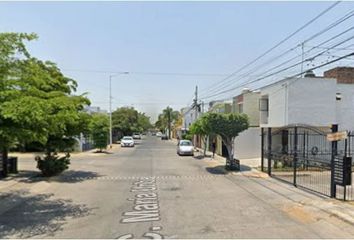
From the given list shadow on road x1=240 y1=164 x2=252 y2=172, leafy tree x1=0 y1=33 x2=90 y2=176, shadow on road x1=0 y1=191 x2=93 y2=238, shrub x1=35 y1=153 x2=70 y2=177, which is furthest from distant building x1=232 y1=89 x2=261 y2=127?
leafy tree x1=0 y1=33 x2=90 y2=176

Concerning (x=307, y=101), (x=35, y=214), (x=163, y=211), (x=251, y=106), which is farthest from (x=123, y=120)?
(x=163, y=211)

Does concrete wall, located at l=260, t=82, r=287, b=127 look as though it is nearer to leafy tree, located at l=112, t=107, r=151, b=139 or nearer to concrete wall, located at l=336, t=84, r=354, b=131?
concrete wall, located at l=336, t=84, r=354, b=131

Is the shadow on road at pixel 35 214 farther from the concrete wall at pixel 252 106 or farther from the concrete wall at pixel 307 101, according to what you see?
the concrete wall at pixel 252 106

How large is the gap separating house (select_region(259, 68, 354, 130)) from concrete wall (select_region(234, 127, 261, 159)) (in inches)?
140

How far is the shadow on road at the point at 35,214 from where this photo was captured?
990 centimetres

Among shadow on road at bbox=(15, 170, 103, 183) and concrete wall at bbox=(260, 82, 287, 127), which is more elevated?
concrete wall at bbox=(260, 82, 287, 127)

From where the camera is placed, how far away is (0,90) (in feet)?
34.8

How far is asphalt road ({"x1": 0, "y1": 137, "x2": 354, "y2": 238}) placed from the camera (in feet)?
31.7

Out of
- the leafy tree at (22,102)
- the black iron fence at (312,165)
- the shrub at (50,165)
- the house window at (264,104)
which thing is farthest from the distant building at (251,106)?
the leafy tree at (22,102)

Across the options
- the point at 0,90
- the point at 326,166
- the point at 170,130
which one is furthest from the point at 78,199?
the point at 170,130

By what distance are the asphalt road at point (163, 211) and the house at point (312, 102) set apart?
10.8 meters

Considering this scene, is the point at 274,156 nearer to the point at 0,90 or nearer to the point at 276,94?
the point at 276,94

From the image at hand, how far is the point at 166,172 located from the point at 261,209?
40.3 feet

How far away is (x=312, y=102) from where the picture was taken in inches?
1160
